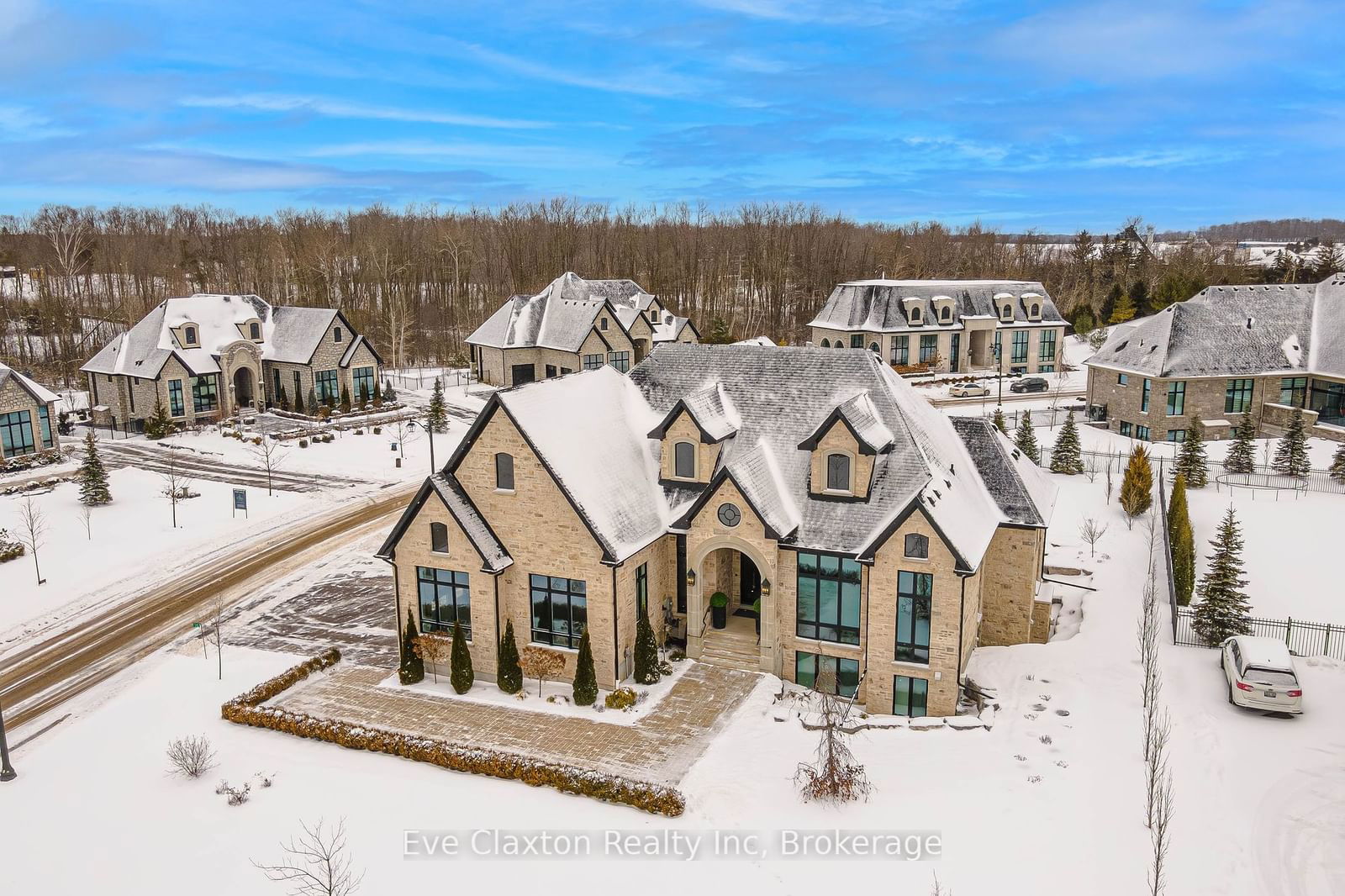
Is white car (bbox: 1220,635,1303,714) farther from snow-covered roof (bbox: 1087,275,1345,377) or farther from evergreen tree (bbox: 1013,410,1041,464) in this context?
snow-covered roof (bbox: 1087,275,1345,377)

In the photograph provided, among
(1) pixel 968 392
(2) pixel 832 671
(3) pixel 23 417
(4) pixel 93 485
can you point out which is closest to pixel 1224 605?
(2) pixel 832 671

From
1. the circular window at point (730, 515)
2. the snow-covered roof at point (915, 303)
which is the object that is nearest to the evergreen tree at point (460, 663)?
the circular window at point (730, 515)

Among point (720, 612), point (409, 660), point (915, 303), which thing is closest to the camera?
point (409, 660)

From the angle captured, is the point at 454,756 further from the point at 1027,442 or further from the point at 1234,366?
the point at 1234,366

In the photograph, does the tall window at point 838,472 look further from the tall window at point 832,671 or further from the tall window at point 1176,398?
the tall window at point 1176,398

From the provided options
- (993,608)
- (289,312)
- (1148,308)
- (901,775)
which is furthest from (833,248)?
(901,775)

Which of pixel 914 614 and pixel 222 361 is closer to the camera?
pixel 914 614

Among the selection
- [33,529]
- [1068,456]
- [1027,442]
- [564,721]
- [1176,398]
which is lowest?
[564,721]
